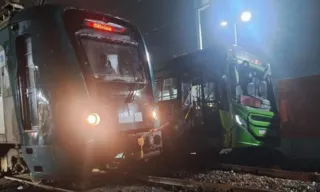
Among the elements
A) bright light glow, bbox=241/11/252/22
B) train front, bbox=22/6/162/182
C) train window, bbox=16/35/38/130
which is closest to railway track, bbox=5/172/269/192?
train front, bbox=22/6/162/182

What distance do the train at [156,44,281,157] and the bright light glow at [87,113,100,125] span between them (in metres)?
3.99

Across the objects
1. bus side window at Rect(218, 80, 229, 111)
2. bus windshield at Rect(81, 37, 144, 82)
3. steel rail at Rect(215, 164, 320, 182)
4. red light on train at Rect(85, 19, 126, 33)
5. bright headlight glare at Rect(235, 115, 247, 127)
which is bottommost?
steel rail at Rect(215, 164, 320, 182)

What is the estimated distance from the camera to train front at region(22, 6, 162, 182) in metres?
4.95

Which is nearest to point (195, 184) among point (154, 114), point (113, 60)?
point (154, 114)

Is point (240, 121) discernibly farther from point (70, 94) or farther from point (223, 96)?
point (70, 94)

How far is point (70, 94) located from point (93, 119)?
1.73 ft

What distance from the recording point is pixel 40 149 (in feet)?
16.8

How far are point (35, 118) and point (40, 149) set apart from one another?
1.79 feet

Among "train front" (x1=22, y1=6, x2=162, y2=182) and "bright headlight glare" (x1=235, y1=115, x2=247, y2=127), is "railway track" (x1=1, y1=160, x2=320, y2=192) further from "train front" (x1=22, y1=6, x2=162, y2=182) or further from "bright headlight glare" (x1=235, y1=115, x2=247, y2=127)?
"bright headlight glare" (x1=235, y1=115, x2=247, y2=127)

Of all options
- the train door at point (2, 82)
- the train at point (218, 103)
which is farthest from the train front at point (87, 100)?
the train at point (218, 103)

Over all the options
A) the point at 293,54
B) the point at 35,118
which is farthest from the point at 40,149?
the point at 293,54

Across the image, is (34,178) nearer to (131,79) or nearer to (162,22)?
(131,79)

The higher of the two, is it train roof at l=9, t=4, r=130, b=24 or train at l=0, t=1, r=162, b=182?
train roof at l=9, t=4, r=130, b=24

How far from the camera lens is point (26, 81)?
214 inches
